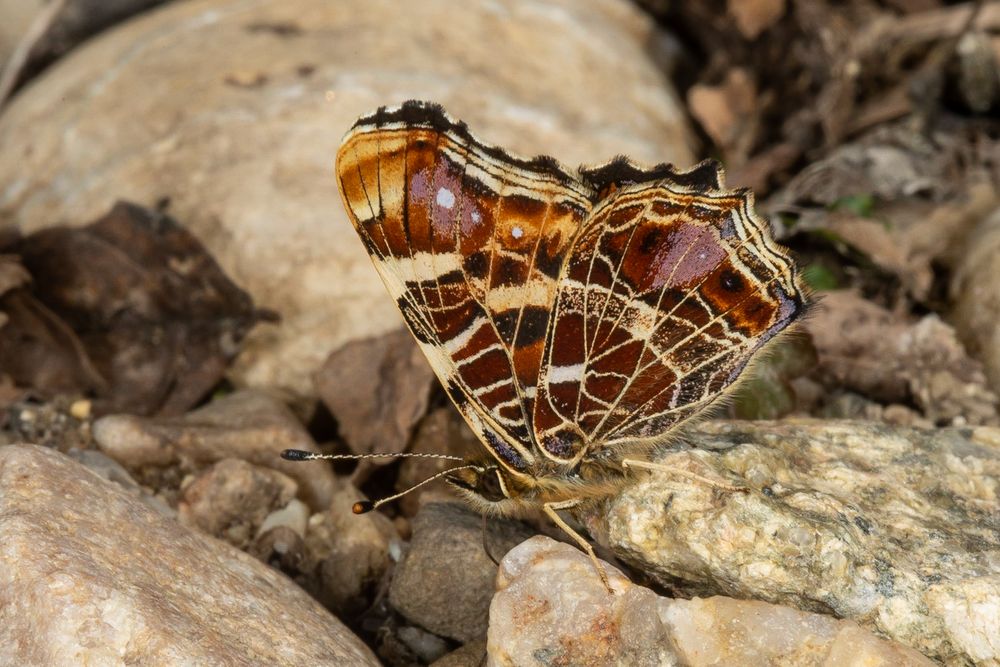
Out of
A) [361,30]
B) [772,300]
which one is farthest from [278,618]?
[361,30]

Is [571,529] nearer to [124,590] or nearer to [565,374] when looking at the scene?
[565,374]

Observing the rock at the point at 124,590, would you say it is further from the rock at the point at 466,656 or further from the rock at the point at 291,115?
the rock at the point at 291,115

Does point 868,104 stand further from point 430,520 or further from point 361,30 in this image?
point 430,520

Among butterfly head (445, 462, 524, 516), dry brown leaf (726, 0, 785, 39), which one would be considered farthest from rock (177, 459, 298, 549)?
dry brown leaf (726, 0, 785, 39)

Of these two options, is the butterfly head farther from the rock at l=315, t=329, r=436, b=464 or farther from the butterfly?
the rock at l=315, t=329, r=436, b=464

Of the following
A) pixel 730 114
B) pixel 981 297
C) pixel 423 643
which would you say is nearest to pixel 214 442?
pixel 423 643

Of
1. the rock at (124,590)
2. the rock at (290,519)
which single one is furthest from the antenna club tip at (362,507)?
the rock at (290,519)
